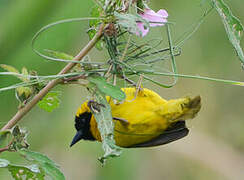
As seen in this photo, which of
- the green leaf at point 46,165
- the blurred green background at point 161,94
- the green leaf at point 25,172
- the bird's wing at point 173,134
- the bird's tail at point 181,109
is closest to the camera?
the green leaf at point 46,165

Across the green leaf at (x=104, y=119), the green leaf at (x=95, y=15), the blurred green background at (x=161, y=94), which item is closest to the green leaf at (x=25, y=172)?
the green leaf at (x=104, y=119)

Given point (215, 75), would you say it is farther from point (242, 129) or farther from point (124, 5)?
point (124, 5)

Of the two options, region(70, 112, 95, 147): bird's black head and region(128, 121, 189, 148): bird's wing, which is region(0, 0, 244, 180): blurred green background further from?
region(128, 121, 189, 148): bird's wing

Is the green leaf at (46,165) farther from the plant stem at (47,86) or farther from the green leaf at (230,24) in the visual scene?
the green leaf at (230,24)

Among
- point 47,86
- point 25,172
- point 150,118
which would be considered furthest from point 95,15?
point 150,118

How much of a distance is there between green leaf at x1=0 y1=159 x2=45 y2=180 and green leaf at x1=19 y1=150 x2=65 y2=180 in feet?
0.22

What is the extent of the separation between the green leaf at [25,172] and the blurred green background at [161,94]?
2.08 feet

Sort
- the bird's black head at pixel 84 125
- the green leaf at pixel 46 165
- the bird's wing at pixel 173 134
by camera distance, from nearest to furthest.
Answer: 1. the green leaf at pixel 46 165
2. the bird's wing at pixel 173 134
3. the bird's black head at pixel 84 125

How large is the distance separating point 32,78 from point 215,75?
8.28 feet

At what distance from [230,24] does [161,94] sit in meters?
2.18

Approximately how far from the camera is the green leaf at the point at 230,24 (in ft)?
4.35

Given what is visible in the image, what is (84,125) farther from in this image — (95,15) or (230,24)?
(230,24)

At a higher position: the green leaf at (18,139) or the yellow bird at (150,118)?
the green leaf at (18,139)

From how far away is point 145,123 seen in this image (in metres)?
2.27
